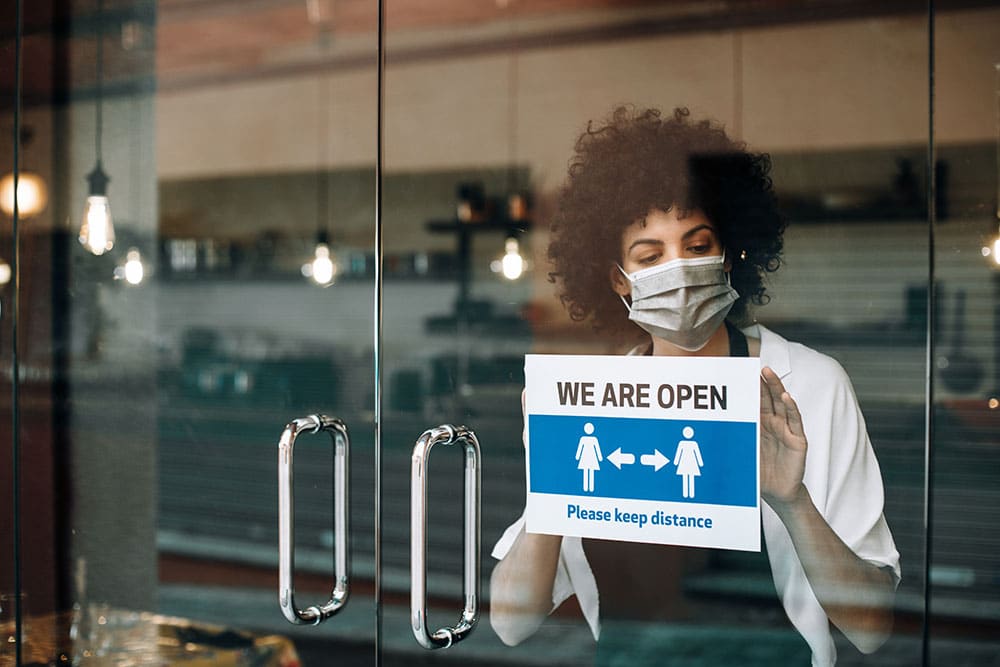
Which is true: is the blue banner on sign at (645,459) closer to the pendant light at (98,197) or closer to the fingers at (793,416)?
the fingers at (793,416)

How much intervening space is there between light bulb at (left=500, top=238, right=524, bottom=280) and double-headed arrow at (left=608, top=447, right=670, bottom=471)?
0.40 m

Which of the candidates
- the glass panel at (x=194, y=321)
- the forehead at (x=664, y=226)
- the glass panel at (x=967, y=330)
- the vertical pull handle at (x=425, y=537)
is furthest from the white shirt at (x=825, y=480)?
the glass panel at (x=194, y=321)

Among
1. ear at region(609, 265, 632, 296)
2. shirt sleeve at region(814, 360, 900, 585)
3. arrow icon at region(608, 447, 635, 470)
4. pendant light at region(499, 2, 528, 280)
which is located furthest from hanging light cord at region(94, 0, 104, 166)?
shirt sleeve at region(814, 360, 900, 585)

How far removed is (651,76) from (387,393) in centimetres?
83

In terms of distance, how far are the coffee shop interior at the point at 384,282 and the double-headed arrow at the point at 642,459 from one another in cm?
19

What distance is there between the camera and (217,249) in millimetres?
2543

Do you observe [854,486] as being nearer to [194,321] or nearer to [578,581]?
[578,581]

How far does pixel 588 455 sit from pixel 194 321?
1.01 m

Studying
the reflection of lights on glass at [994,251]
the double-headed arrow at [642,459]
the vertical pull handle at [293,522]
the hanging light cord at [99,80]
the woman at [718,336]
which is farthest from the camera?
the hanging light cord at [99,80]

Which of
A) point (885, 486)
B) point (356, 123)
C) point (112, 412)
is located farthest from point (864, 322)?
point (112, 412)

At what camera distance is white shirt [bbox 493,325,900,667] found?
1970mm

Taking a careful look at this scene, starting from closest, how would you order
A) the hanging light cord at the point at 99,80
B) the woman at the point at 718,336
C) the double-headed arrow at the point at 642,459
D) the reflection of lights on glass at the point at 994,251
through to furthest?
the reflection of lights on glass at the point at 994,251 → the woman at the point at 718,336 → the double-headed arrow at the point at 642,459 → the hanging light cord at the point at 99,80

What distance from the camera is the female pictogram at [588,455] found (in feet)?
6.98

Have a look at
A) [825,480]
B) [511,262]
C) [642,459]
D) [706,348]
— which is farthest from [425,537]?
[825,480]
